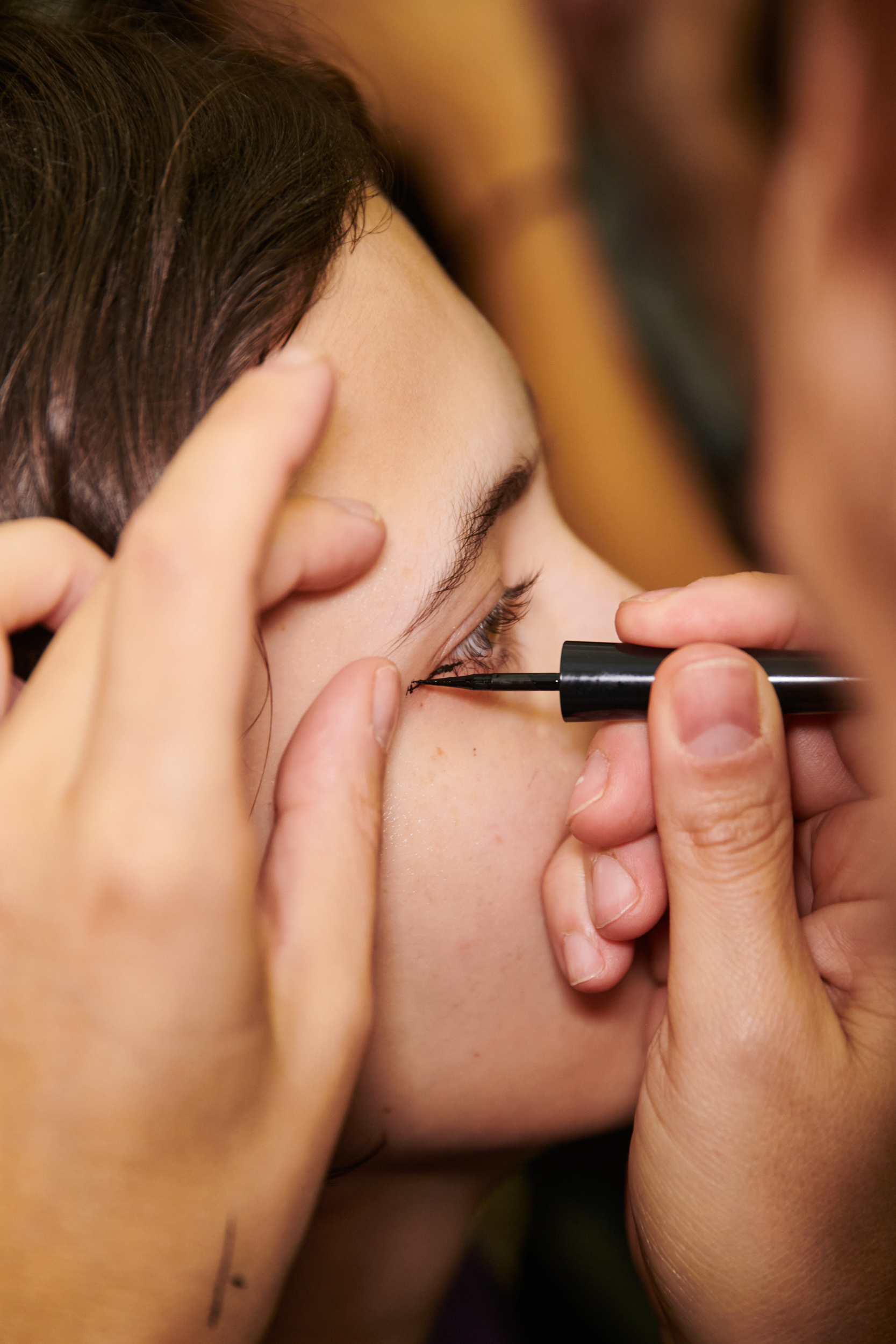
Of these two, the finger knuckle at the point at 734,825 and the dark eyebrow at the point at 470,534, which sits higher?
the dark eyebrow at the point at 470,534

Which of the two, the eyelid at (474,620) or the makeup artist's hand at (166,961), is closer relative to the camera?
the makeup artist's hand at (166,961)

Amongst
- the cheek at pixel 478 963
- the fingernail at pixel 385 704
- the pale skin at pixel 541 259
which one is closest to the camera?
the fingernail at pixel 385 704

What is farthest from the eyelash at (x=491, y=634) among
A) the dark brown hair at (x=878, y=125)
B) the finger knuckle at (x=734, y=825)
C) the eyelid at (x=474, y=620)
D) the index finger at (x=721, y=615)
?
the dark brown hair at (x=878, y=125)

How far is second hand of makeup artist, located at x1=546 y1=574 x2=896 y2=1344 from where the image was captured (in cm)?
60

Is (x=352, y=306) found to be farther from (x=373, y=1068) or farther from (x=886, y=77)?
(x=373, y=1068)

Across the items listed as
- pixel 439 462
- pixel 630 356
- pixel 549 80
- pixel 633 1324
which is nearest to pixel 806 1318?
pixel 633 1324

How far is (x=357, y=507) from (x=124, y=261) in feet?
0.83

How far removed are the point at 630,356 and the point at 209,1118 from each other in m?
1.27

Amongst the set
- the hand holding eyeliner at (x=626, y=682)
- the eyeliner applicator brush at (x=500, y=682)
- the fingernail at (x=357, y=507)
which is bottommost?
the eyeliner applicator brush at (x=500, y=682)

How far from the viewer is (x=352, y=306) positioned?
67 centimetres

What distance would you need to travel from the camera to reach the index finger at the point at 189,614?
0.38 meters

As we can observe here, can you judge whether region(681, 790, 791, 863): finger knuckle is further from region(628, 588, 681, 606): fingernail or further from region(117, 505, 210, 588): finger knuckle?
region(117, 505, 210, 588): finger knuckle

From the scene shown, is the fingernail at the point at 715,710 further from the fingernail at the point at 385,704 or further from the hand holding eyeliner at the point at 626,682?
the fingernail at the point at 385,704

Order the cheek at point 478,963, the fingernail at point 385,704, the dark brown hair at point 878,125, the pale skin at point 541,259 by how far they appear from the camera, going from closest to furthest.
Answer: the dark brown hair at point 878,125 < the fingernail at point 385,704 < the cheek at point 478,963 < the pale skin at point 541,259
